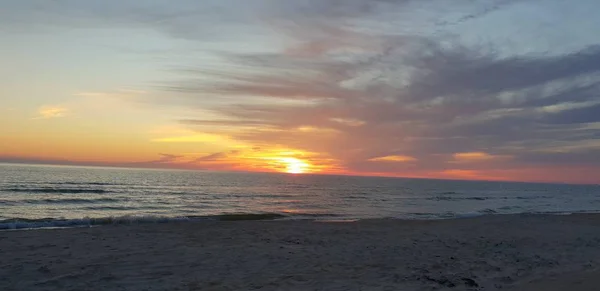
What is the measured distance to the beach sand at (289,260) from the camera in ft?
33.9

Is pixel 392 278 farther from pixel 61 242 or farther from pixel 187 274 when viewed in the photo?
pixel 61 242

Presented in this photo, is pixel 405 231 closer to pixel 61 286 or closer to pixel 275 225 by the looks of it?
pixel 275 225

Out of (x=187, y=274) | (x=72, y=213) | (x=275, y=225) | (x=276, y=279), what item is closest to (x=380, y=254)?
(x=276, y=279)

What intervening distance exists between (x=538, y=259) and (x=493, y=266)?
276 centimetres

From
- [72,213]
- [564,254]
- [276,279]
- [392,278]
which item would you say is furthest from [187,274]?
[72,213]

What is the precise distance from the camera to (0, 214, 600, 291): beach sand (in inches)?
406

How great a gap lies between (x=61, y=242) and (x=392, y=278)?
1169 centimetres

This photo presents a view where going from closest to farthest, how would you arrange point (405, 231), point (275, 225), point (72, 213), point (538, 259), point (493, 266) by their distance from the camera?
1. point (493, 266)
2. point (538, 259)
3. point (405, 231)
4. point (275, 225)
5. point (72, 213)

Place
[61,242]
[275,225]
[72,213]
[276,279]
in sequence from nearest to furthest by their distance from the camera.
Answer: [276,279]
[61,242]
[275,225]
[72,213]

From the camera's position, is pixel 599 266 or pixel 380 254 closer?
pixel 599 266

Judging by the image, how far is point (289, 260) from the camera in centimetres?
1309

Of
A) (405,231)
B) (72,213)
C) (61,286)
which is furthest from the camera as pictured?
(72,213)

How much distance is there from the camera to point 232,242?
1631 cm

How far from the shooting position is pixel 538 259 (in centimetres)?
1434
